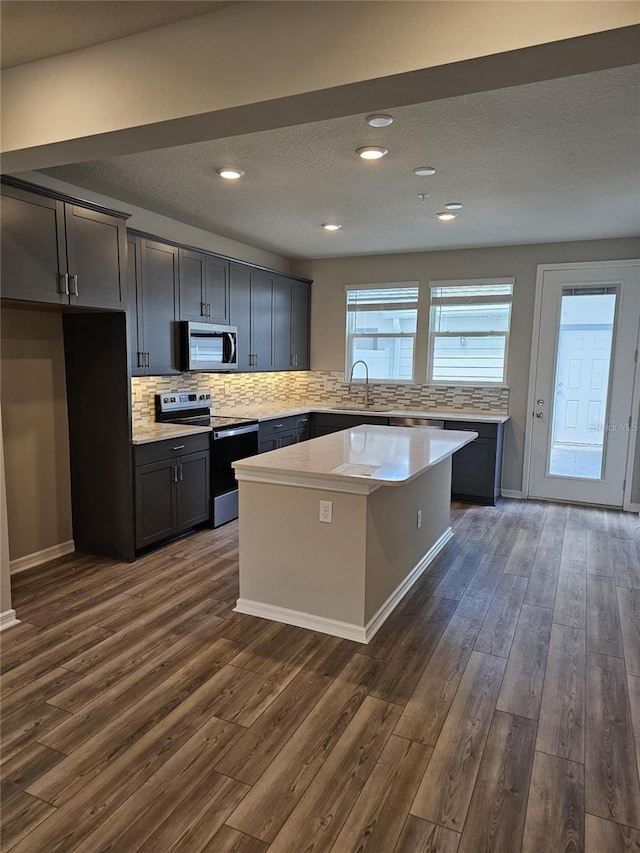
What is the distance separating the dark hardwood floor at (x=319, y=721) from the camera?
5.74 feet

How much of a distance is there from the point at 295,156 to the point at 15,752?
3218 mm

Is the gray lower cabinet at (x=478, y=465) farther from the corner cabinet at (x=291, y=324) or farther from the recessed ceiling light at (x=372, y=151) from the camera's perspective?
the recessed ceiling light at (x=372, y=151)

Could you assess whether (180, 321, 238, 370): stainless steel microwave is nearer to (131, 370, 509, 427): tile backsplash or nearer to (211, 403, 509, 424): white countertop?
(131, 370, 509, 427): tile backsplash

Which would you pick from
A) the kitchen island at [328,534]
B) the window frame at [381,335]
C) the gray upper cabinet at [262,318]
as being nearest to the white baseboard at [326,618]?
the kitchen island at [328,534]

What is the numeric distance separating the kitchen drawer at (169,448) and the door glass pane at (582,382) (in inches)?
141

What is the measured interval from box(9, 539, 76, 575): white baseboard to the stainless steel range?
114 centimetres

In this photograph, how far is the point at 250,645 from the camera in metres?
2.83

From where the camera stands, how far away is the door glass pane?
537cm

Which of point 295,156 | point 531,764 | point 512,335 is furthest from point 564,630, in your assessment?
point 512,335

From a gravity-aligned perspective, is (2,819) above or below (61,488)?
below

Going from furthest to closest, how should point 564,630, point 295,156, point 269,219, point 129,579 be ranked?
point 269,219
point 129,579
point 295,156
point 564,630

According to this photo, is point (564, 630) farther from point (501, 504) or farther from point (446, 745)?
point (501, 504)

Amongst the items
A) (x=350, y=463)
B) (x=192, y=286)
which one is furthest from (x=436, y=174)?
(x=192, y=286)

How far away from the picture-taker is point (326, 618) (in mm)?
2969
